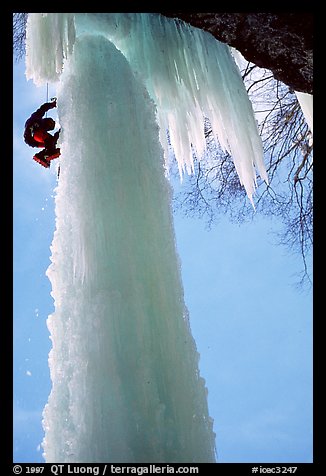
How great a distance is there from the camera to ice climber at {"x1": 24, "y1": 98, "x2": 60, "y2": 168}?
10.5ft

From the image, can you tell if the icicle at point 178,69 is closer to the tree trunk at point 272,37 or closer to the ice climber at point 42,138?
the tree trunk at point 272,37

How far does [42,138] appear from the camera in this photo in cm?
320

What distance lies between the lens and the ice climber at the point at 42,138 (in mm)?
3195

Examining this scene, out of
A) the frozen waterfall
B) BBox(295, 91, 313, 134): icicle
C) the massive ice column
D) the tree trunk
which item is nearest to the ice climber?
the frozen waterfall

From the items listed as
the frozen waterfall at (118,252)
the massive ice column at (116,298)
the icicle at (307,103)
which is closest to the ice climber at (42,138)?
the frozen waterfall at (118,252)

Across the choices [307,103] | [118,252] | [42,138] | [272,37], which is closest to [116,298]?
[118,252]

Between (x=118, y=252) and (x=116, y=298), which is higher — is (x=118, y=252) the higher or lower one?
the higher one

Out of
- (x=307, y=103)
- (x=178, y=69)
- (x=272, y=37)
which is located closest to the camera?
(x=272, y=37)

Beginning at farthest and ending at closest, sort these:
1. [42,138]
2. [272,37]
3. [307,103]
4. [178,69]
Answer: [307,103] < [42,138] < [178,69] < [272,37]

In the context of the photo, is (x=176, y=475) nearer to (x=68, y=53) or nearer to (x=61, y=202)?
(x=61, y=202)

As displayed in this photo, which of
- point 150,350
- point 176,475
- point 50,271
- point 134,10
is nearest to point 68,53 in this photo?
point 134,10

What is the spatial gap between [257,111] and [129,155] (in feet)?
8.22

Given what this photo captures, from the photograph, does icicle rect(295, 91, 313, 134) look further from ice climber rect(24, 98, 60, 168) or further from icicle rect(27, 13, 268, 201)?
ice climber rect(24, 98, 60, 168)

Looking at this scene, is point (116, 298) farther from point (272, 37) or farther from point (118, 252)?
point (272, 37)
